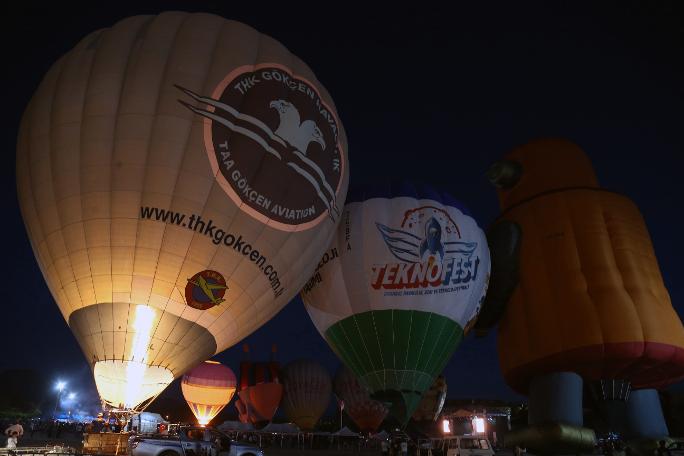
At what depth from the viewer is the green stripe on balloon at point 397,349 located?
→ 32.5 ft

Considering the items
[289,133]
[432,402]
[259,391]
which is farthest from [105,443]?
[259,391]

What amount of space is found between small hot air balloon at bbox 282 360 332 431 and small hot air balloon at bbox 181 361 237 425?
389 centimetres

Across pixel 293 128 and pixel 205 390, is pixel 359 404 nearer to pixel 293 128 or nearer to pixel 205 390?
pixel 205 390

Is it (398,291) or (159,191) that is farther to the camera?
(398,291)

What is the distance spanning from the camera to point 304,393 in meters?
25.4

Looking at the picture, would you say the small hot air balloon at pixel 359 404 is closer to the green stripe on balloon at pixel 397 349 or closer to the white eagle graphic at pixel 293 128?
the green stripe on balloon at pixel 397 349

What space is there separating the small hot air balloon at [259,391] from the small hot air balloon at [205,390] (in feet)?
8.66

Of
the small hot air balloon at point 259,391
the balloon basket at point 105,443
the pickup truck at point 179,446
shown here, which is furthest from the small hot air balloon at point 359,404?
the balloon basket at point 105,443

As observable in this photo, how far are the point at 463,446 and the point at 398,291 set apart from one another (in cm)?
332

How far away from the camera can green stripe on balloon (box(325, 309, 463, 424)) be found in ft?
32.5

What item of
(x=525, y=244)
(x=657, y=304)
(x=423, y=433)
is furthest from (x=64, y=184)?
(x=423, y=433)

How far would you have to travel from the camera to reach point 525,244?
11.5 metres

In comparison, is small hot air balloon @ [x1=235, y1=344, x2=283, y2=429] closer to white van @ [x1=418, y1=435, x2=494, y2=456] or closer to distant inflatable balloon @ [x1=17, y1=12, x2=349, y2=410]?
white van @ [x1=418, y1=435, x2=494, y2=456]

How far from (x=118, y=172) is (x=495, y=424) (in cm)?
1593
